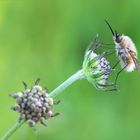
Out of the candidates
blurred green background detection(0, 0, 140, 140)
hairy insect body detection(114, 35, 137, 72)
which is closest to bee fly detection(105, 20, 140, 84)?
hairy insect body detection(114, 35, 137, 72)

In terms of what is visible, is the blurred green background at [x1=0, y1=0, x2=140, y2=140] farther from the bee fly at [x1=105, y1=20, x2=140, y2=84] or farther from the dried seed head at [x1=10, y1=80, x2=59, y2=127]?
the dried seed head at [x1=10, y1=80, x2=59, y2=127]

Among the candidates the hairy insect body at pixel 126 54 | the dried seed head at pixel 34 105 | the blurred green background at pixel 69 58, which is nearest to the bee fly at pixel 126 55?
the hairy insect body at pixel 126 54

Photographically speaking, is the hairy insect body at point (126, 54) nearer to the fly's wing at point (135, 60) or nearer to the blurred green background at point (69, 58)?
the fly's wing at point (135, 60)

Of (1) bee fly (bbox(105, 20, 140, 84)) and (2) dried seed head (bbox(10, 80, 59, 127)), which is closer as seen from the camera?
(2) dried seed head (bbox(10, 80, 59, 127))

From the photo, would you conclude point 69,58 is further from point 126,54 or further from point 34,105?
point 34,105

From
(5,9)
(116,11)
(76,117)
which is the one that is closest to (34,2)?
(5,9)

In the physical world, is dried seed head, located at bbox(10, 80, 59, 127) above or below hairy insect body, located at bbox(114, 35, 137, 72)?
below
